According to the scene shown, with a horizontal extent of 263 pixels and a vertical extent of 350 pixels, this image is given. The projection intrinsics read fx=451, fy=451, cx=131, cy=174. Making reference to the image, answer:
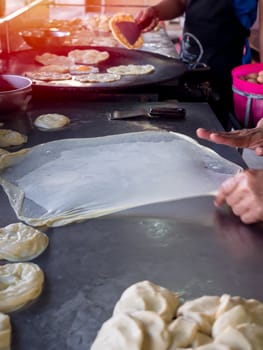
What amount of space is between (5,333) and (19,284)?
18 cm

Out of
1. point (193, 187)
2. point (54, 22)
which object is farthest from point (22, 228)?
point (54, 22)

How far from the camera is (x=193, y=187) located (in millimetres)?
1711

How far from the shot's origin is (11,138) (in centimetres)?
213

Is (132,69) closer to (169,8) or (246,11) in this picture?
(246,11)

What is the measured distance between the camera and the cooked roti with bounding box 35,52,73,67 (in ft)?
11.2

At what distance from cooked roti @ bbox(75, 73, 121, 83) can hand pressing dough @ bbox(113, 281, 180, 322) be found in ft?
6.53

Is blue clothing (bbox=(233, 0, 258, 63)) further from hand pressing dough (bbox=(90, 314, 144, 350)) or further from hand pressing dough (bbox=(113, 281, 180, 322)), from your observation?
hand pressing dough (bbox=(90, 314, 144, 350))

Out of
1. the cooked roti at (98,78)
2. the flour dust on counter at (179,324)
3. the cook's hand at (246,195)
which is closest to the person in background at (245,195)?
the cook's hand at (246,195)

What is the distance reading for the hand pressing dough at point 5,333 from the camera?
101 cm

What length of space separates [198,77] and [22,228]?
78.0 inches

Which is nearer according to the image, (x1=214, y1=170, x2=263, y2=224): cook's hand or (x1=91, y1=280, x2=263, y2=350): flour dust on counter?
(x1=91, y1=280, x2=263, y2=350): flour dust on counter

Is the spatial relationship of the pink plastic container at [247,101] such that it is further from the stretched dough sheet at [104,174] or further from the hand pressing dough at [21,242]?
the hand pressing dough at [21,242]

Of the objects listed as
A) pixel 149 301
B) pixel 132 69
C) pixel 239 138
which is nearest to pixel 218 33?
pixel 132 69

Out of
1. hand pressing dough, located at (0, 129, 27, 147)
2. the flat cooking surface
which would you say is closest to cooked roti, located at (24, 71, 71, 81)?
the flat cooking surface
